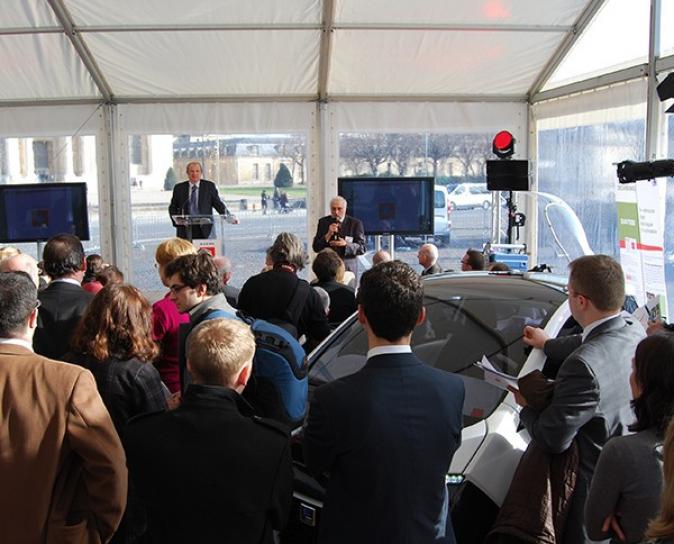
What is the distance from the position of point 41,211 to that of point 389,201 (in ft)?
15.1

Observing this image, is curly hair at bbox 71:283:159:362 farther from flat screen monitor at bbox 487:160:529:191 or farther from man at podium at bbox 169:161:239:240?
man at podium at bbox 169:161:239:240

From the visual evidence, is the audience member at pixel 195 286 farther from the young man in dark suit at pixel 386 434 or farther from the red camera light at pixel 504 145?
the red camera light at pixel 504 145

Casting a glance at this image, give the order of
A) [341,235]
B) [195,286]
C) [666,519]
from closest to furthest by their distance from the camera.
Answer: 1. [666,519]
2. [195,286]
3. [341,235]

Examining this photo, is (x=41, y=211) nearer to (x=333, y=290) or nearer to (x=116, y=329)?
(x=333, y=290)

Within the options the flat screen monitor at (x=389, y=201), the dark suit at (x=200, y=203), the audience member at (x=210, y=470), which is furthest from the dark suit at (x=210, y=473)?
the flat screen monitor at (x=389, y=201)

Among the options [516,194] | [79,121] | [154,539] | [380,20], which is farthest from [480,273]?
[79,121]

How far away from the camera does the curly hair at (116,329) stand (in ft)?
9.66

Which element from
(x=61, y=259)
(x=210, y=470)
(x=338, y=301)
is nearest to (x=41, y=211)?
(x=338, y=301)

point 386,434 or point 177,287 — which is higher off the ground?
point 177,287

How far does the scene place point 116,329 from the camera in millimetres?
2961

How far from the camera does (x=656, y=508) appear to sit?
227 cm

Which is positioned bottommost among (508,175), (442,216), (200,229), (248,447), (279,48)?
(248,447)

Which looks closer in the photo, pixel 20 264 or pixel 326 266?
pixel 20 264

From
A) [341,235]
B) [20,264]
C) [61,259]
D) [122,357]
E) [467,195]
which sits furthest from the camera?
[467,195]
